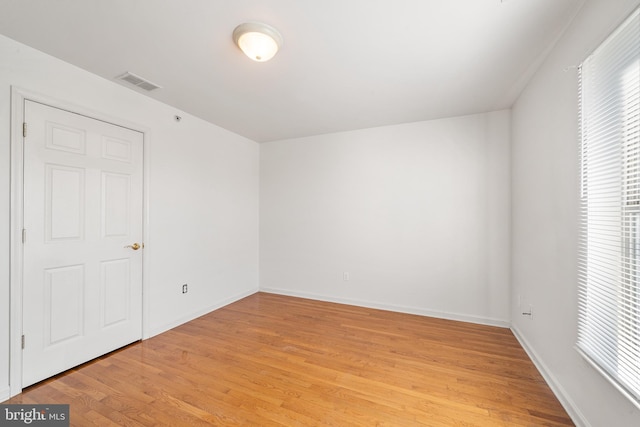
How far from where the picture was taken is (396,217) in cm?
362

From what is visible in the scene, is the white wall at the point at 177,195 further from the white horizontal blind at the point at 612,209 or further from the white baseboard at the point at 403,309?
the white horizontal blind at the point at 612,209

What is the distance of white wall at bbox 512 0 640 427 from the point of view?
142 cm

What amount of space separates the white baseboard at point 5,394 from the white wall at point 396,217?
116 inches

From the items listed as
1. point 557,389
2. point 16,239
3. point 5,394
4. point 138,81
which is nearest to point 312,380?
point 557,389

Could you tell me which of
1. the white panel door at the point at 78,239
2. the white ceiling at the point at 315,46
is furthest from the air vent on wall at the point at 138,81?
the white panel door at the point at 78,239

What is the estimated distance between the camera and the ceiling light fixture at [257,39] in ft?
5.62

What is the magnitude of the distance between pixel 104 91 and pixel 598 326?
4.12 metres

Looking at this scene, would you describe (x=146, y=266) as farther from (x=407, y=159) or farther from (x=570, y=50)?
(x=570, y=50)

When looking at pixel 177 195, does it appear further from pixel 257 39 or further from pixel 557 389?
pixel 557 389

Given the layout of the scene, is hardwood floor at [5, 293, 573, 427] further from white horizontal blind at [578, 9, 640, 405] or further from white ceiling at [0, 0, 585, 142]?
white ceiling at [0, 0, 585, 142]

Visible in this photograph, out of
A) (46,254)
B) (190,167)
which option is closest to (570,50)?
(190,167)

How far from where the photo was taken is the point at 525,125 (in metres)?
2.55

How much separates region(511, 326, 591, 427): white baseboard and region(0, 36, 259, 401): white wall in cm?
365

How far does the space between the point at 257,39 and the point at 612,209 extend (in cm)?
233
